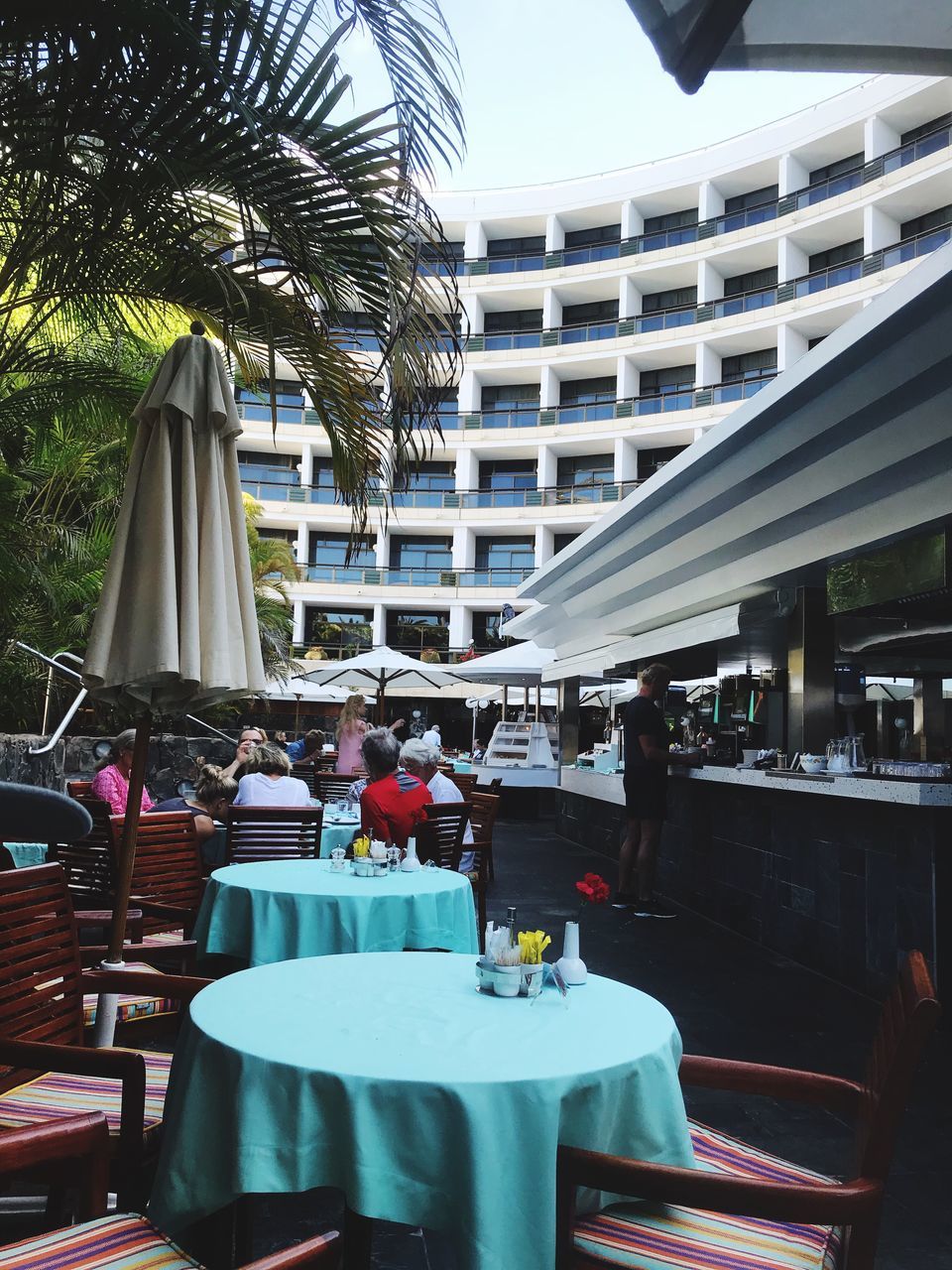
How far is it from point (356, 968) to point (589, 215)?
4265 cm

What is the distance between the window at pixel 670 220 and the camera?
40438 mm

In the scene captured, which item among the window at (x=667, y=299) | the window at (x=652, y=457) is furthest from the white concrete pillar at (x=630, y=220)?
the window at (x=652, y=457)

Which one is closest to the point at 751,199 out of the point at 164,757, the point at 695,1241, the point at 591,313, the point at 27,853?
the point at 591,313

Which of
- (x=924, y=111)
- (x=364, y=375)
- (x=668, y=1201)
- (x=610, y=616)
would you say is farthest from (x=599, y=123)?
(x=668, y=1201)

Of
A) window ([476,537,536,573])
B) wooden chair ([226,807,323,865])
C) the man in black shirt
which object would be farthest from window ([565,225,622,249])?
wooden chair ([226,807,323,865])

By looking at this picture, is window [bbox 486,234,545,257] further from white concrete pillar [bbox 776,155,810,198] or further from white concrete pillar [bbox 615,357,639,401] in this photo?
white concrete pillar [bbox 776,155,810,198]

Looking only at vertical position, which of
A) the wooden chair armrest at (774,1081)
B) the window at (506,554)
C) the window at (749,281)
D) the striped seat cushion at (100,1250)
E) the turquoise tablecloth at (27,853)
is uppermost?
the window at (749,281)

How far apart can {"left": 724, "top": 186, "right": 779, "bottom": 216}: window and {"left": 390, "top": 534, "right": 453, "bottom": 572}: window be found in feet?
53.3

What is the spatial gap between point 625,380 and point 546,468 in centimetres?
439

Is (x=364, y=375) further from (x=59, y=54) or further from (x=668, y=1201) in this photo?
(x=668, y=1201)

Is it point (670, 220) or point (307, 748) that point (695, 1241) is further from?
point (670, 220)

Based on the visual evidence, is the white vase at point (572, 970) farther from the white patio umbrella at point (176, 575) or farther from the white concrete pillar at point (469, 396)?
the white concrete pillar at point (469, 396)

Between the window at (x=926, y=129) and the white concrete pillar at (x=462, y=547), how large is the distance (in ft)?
64.4

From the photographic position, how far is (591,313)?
140ft
